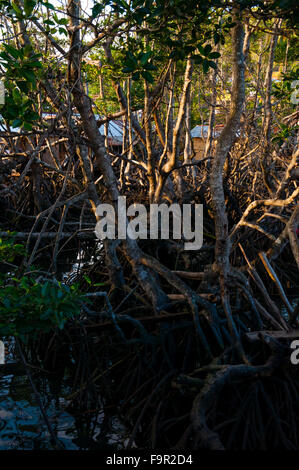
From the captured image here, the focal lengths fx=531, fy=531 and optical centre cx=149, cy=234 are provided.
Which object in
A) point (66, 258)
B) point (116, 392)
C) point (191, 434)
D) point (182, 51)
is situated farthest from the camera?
point (66, 258)

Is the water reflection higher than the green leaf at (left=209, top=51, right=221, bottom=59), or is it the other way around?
the green leaf at (left=209, top=51, right=221, bottom=59)

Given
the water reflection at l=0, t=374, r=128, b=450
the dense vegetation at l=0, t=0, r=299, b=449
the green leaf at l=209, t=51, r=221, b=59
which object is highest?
the green leaf at l=209, t=51, r=221, b=59

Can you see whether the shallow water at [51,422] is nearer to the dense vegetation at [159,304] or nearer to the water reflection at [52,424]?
the water reflection at [52,424]

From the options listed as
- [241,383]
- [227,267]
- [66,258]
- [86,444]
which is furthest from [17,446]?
[66,258]

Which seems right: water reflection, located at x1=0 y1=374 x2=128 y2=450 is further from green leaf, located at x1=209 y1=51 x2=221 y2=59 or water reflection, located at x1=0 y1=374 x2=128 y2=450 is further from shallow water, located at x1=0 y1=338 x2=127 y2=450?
green leaf, located at x1=209 y1=51 x2=221 y2=59

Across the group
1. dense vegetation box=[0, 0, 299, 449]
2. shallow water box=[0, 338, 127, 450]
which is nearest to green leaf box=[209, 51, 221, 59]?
dense vegetation box=[0, 0, 299, 449]

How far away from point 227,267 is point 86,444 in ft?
4.82

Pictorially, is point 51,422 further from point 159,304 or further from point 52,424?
point 159,304

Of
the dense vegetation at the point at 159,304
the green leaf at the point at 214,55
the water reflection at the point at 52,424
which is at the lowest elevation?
the water reflection at the point at 52,424

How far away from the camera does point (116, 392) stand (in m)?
3.71

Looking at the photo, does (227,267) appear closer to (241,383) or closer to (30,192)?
(241,383)

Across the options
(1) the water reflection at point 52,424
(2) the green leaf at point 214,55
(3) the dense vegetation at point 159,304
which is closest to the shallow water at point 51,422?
(1) the water reflection at point 52,424

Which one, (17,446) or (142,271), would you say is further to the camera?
(142,271)

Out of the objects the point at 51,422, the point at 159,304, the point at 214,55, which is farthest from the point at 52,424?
the point at 214,55
